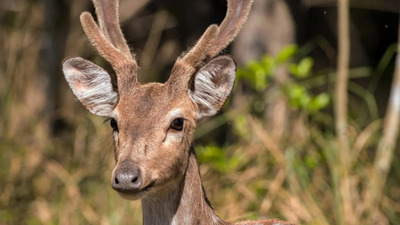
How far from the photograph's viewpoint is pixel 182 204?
607 centimetres

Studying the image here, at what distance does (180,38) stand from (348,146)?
557 centimetres

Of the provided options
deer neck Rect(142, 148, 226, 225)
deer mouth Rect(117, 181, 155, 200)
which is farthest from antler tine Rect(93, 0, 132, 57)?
deer mouth Rect(117, 181, 155, 200)

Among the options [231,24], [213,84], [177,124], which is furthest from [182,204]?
[231,24]

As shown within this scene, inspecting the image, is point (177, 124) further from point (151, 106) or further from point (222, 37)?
point (222, 37)

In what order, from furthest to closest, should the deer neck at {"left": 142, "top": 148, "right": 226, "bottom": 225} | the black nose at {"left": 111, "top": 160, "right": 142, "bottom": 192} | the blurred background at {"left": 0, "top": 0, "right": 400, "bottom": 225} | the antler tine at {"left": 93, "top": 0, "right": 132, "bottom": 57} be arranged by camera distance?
the blurred background at {"left": 0, "top": 0, "right": 400, "bottom": 225} < the antler tine at {"left": 93, "top": 0, "right": 132, "bottom": 57} < the deer neck at {"left": 142, "top": 148, "right": 226, "bottom": 225} < the black nose at {"left": 111, "top": 160, "right": 142, "bottom": 192}

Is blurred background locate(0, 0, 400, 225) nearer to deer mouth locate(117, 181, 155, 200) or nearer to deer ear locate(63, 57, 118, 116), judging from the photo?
deer ear locate(63, 57, 118, 116)

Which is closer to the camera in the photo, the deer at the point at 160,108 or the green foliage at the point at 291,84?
the deer at the point at 160,108

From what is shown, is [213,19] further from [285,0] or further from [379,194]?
[379,194]

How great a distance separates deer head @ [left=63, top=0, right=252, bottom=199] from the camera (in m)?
5.70

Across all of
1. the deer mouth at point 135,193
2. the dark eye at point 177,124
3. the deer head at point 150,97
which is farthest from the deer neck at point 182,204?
the deer mouth at point 135,193

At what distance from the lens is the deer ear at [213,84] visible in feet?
19.9

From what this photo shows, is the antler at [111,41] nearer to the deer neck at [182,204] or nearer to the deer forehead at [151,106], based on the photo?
the deer forehead at [151,106]

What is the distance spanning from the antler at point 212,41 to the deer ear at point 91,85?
0.45 m

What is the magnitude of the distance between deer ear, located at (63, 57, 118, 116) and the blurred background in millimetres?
811
